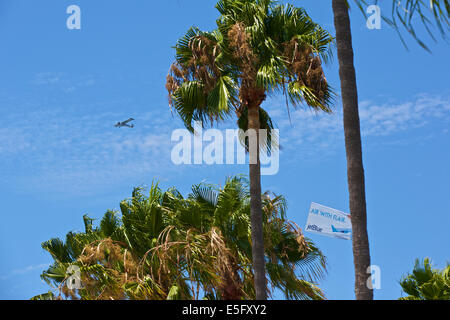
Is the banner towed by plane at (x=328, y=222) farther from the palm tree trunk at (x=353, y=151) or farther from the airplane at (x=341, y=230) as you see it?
the palm tree trunk at (x=353, y=151)

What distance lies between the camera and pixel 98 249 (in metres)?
13.7

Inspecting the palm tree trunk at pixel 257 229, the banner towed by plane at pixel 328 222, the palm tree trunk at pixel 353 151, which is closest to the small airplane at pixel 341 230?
the banner towed by plane at pixel 328 222

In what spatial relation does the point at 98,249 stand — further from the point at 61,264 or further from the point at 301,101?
the point at 301,101

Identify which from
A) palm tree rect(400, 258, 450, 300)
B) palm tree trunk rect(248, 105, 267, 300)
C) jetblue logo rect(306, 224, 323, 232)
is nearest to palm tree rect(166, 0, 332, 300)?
palm tree trunk rect(248, 105, 267, 300)

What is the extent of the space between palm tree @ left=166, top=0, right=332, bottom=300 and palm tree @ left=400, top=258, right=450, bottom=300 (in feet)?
19.1

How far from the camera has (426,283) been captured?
53.2 ft

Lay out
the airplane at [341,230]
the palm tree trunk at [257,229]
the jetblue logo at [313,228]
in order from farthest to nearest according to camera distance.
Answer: the jetblue logo at [313,228] < the airplane at [341,230] < the palm tree trunk at [257,229]

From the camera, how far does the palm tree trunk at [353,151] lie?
28.8 ft

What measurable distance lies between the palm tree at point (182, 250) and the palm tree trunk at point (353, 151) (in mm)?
4668

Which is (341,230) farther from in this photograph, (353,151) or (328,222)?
(353,151)

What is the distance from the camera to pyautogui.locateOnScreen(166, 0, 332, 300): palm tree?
13453mm

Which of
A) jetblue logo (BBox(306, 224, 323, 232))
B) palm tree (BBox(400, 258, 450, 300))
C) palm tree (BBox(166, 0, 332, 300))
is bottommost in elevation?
palm tree (BBox(400, 258, 450, 300))

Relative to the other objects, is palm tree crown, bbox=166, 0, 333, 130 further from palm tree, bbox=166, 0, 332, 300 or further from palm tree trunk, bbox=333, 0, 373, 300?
palm tree trunk, bbox=333, 0, 373, 300
